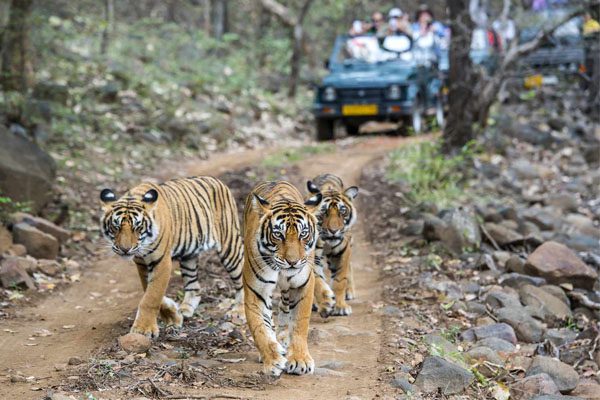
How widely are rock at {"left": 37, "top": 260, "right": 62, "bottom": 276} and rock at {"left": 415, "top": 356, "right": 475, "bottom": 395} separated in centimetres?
456

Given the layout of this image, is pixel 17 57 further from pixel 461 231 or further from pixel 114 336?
pixel 114 336

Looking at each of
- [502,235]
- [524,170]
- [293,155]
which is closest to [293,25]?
[293,155]

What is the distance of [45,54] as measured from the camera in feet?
53.2

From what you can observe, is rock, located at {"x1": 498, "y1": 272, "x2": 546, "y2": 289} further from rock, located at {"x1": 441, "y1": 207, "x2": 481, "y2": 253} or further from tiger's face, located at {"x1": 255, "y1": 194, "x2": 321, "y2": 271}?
tiger's face, located at {"x1": 255, "y1": 194, "x2": 321, "y2": 271}

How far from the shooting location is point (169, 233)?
673 centimetres

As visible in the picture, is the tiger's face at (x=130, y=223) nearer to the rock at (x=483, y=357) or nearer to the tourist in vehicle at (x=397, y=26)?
the rock at (x=483, y=357)

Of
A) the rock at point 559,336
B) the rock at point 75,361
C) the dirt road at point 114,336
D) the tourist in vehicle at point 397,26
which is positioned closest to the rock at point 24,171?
the dirt road at point 114,336

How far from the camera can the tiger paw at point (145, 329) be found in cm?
646

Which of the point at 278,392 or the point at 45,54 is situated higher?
the point at 45,54

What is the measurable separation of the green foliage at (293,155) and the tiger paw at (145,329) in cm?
799

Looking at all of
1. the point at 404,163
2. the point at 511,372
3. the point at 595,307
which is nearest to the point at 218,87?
the point at 404,163

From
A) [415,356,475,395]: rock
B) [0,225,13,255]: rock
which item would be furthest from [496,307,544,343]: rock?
[0,225,13,255]: rock

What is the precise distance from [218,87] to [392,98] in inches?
202

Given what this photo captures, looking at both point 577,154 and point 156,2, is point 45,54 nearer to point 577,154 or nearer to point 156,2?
point 577,154
